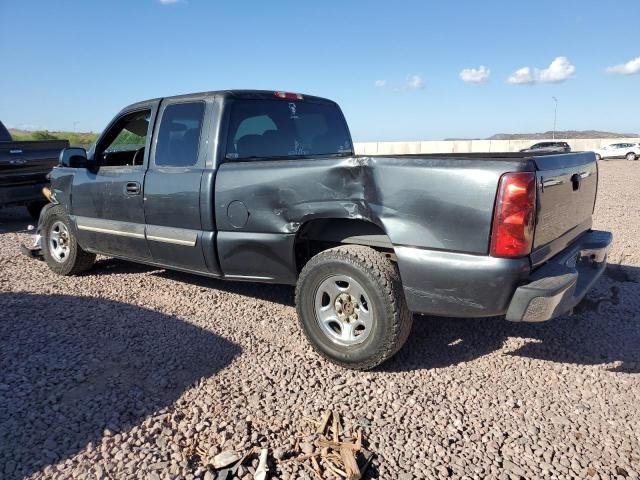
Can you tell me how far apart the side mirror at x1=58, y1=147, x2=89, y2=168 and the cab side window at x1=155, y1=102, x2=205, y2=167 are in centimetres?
120

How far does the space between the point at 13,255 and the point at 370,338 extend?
570 centimetres

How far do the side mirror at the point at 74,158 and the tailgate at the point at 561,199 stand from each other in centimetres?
443

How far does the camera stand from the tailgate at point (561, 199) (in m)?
2.85

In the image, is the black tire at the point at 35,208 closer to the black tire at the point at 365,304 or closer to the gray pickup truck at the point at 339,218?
the gray pickup truck at the point at 339,218

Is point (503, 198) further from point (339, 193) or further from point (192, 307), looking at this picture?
point (192, 307)

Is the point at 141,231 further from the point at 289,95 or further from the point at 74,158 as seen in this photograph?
the point at 289,95

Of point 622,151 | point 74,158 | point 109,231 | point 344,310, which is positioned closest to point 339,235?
point 344,310

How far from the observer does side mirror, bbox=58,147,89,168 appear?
5.07 metres

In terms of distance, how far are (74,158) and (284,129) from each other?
2329mm

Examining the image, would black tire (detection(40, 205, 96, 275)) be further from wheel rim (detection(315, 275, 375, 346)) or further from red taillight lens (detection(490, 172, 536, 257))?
red taillight lens (detection(490, 172, 536, 257))

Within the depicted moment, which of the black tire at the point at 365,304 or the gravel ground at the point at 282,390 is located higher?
the black tire at the point at 365,304

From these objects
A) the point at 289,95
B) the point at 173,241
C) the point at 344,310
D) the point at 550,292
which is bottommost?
the point at 344,310

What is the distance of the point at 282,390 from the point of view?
308 centimetres

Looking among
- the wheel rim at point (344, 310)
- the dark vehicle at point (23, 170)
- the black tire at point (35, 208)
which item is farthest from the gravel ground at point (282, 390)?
the black tire at point (35, 208)
